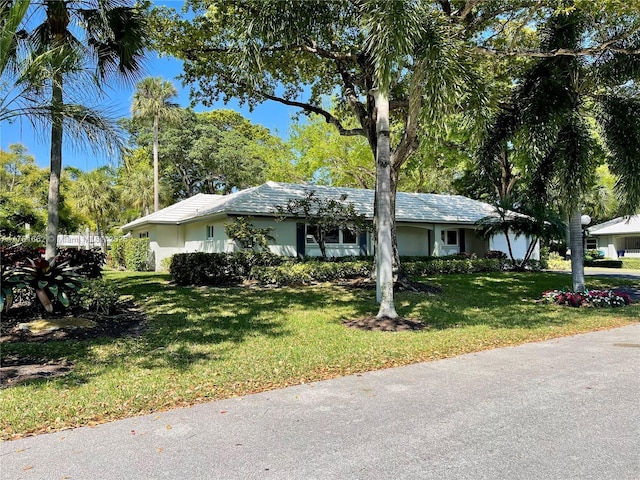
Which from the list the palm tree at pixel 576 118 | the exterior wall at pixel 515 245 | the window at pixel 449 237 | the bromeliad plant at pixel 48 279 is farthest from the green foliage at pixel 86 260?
the exterior wall at pixel 515 245

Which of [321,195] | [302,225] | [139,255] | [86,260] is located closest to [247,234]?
[302,225]

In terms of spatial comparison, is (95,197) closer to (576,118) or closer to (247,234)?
(247,234)

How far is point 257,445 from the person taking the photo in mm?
3707

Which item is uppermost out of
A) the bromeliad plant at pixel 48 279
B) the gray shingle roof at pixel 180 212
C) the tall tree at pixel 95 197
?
the tall tree at pixel 95 197

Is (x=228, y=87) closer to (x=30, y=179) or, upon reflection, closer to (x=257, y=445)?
(x=257, y=445)

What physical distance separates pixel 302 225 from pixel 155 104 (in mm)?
19674

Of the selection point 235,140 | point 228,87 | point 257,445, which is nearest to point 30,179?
point 235,140

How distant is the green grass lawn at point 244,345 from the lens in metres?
4.83

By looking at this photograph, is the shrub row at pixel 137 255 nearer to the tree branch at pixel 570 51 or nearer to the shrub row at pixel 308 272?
the shrub row at pixel 308 272

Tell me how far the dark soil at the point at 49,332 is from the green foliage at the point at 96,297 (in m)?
0.19

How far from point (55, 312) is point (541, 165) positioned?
13.5 m

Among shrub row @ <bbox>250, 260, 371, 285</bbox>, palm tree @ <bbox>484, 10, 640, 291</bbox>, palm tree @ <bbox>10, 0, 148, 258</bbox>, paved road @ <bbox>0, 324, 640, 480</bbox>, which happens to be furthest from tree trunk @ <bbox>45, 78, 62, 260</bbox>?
palm tree @ <bbox>484, 10, 640, 291</bbox>

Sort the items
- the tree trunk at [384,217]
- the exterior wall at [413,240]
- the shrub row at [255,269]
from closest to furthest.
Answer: the tree trunk at [384,217] < the shrub row at [255,269] < the exterior wall at [413,240]

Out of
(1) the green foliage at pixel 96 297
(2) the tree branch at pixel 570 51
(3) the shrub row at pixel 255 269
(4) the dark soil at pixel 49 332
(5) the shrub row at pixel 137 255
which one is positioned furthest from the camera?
(5) the shrub row at pixel 137 255
